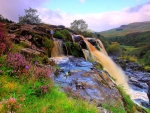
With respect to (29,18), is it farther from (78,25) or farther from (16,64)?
(16,64)

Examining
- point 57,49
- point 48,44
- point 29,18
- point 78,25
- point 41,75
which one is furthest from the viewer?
point 78,25

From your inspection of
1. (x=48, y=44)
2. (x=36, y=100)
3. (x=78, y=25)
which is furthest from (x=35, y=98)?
(x=78, y=25)

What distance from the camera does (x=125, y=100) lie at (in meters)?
7.95

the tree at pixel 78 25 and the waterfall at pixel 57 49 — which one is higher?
the tree at pixel 78 25

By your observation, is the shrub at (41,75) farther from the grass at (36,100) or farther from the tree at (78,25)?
the tree at (78,25)

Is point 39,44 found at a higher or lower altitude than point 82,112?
higher

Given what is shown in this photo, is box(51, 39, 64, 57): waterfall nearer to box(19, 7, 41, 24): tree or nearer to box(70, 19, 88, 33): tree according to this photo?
box(19, 7, 41, 24): tree

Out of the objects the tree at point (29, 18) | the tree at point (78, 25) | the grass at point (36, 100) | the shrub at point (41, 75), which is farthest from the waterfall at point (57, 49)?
the tree at point (78, 25)

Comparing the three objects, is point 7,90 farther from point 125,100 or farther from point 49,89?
point 125,100

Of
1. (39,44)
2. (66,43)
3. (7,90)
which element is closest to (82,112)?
(7,90)

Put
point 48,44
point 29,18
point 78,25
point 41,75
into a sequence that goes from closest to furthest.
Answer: point 41,75, point 48,44, point 29,18, point 78,25

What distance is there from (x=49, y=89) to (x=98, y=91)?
3067mm

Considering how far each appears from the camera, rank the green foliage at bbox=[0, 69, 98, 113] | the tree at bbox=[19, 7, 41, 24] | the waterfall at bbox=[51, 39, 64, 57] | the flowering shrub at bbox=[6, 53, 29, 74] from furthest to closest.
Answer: the tree at bbox=[19, 7, 41, 24] < the waterfall at bbox=[51, 39, 64, 57] < the flowering shrub at bbox=[6, 53, 29, 74] < the green foliage at bbox=[0, 69, 98, 113]

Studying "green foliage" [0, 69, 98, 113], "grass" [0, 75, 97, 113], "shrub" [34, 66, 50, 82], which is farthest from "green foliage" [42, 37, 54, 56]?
"grass" [0, 75, 97, 113]
